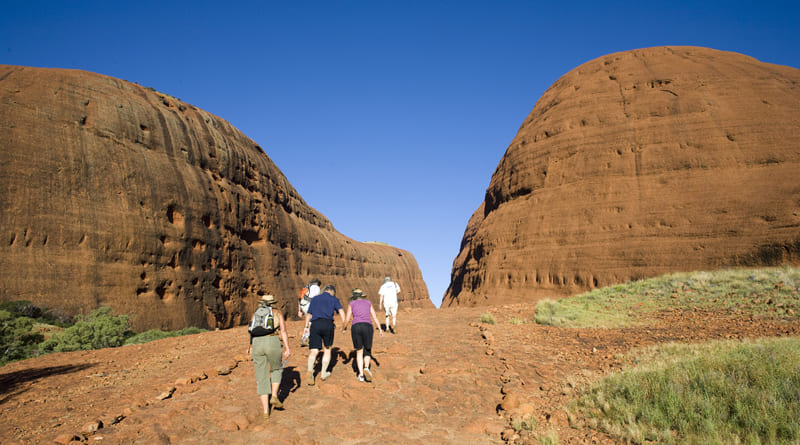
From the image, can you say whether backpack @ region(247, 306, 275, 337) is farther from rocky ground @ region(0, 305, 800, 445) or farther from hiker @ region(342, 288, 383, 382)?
hiker @ region(342, 288, 383, 382)

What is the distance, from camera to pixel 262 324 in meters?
6.63

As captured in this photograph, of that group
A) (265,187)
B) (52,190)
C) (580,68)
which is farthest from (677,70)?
(52,190)

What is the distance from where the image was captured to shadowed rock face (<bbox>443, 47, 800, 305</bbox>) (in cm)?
2380

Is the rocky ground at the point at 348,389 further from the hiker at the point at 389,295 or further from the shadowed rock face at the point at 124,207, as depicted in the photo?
the shadowed rock face at the point at 124,207

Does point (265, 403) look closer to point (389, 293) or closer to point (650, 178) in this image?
point (389, 293)

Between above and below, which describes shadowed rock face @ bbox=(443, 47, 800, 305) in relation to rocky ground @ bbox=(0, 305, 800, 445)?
above

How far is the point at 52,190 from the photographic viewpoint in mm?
21031

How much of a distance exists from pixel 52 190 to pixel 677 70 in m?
40.9

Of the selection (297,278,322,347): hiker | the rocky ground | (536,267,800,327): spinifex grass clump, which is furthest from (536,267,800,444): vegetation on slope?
(297,278,322,347): hiker

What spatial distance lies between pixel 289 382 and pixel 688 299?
1501 cm

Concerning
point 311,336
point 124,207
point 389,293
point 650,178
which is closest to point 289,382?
point 311,336

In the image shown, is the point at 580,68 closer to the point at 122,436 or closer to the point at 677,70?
the point at 677,70

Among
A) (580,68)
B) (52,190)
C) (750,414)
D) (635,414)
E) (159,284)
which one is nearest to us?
(750,414)

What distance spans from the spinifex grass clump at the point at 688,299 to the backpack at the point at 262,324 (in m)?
10.7
